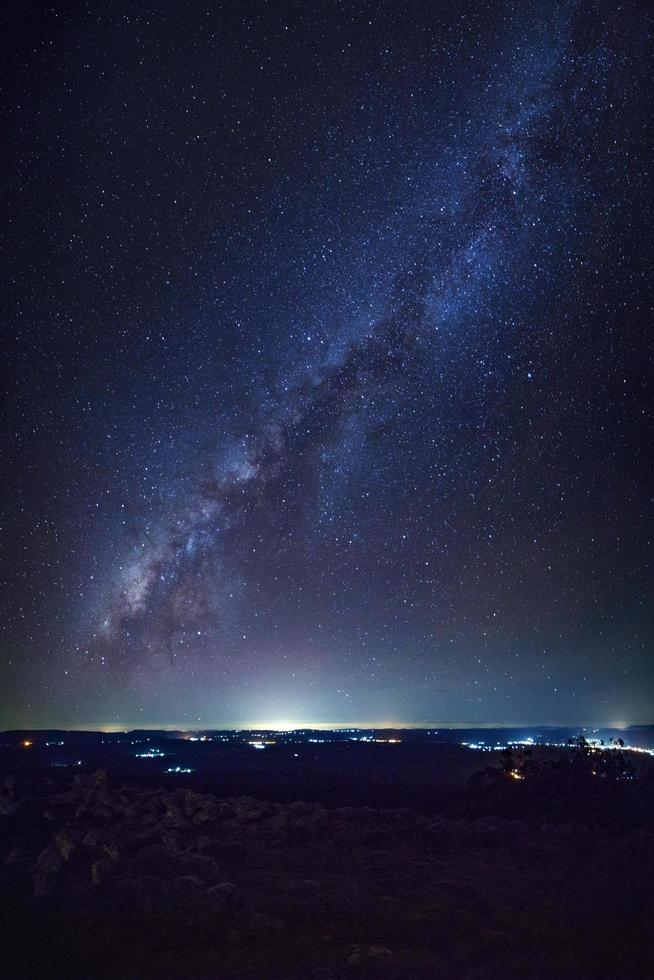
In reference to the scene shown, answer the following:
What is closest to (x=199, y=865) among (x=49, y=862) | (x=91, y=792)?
(x=49, y=862)

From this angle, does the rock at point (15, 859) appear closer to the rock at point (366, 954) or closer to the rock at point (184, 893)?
the rock at point (184, 893)

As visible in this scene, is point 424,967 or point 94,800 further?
point 94,800

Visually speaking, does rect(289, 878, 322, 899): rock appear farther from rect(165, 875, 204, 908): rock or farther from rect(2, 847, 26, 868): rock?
rect(2, 847, 26, 868): rock

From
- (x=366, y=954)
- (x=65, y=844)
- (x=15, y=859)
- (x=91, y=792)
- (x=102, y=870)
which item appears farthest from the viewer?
(x=91, y=792)

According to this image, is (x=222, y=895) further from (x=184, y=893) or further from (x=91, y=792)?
(x=91, y=792)

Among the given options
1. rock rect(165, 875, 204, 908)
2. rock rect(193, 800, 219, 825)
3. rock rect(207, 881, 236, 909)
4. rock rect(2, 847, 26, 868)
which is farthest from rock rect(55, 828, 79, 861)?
rock rect(193, 800, 219, 825)

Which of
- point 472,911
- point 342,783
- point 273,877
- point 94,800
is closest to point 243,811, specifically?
point 94,800

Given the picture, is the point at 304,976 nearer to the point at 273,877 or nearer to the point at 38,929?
the point at 38,929

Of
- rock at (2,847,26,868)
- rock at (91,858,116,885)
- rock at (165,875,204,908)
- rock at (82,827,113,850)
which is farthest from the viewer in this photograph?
rock at (82,827,113,850)

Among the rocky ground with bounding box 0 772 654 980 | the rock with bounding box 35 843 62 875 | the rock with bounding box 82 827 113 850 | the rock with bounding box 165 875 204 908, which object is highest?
the rock with bounding box 82 827 113 850
